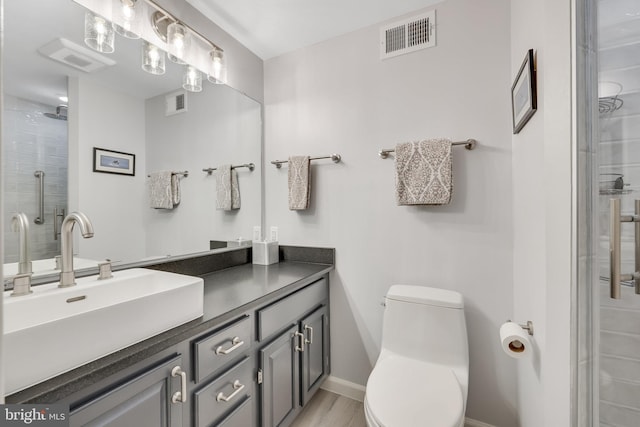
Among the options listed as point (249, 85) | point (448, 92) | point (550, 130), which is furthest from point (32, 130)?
point (448, 92)

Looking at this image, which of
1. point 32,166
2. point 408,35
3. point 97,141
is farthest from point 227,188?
point 408,35

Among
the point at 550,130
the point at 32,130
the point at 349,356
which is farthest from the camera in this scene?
the point at 349,356

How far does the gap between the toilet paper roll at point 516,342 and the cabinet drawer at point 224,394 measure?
3.35 feet

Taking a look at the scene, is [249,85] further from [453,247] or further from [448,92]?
[453,247]

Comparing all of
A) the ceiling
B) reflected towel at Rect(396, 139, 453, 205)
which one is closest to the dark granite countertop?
reflected towel at Rect(396, 139, 453, 205)

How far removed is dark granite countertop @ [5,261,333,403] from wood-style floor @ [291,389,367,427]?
2.68ft

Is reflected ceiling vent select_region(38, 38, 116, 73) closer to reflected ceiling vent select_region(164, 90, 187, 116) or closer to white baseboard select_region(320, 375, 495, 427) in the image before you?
reflected ceiling vent select_region(164, 90, 187, 116)

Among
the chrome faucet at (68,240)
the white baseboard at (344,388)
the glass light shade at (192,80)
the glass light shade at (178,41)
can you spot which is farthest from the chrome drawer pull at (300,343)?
the glass light shade at (178,41)

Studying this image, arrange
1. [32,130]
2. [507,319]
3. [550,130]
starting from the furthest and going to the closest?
[507,319] → [32,130] → [550,130]

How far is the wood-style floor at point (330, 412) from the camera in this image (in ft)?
5.38

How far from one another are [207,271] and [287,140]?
1063 millimetres

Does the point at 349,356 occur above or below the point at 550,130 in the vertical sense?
below

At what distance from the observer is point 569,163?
79 cm

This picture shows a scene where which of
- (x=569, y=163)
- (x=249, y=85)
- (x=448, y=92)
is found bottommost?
(x=569, y=163)
